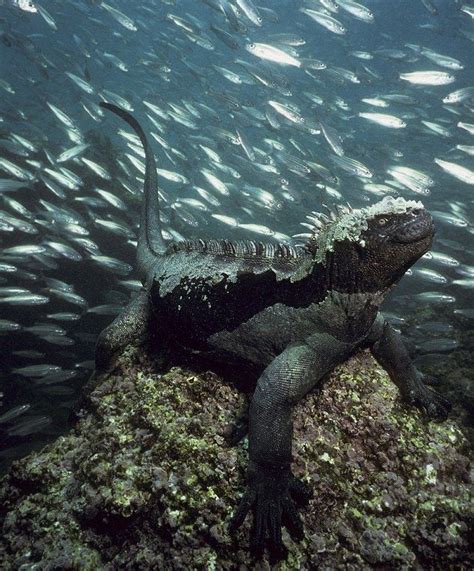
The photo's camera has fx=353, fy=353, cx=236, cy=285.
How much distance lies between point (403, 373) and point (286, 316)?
108 cm

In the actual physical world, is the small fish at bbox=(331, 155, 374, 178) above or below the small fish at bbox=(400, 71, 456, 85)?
below

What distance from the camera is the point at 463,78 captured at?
3056cm

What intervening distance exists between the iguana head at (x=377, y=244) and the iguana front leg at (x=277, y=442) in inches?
17.5

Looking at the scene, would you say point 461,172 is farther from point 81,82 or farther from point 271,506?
point 81,82

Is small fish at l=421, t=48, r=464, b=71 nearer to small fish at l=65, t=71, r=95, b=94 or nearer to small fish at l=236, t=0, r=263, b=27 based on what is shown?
small fish at l=236, t=0, r=263, b=27

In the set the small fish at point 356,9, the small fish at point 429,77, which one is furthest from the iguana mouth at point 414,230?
the small fish at point 356,9

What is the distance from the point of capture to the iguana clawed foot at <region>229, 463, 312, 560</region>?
1880mm

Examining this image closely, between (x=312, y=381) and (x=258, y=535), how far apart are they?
2.90 ft

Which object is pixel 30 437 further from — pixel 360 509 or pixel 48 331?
pixel 360 509

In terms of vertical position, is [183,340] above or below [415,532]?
below

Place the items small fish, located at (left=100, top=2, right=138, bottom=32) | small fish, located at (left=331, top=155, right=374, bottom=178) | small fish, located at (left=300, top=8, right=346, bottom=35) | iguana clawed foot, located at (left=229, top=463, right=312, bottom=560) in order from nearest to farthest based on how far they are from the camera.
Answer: iguana clawed foot, located at (left=229, top=463, right=312, bottom=560), small fish, located at (left=331, top=155, right=374, bottom=178), small fish, located at (left=300, top=8, right=346, bottom=35), small fish, located at (left=100, top=2, right=138, bottom=32)

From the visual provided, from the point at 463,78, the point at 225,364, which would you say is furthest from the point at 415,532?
the point at 463,78

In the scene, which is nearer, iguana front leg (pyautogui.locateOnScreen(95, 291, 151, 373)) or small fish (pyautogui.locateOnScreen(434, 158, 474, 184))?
iguana front leg (pyautogui.locateOnScreen(95, 291, 151, 373))

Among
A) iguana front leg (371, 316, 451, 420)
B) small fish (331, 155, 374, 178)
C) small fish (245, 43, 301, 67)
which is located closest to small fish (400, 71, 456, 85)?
small fish (331, 155, 374, 178)
